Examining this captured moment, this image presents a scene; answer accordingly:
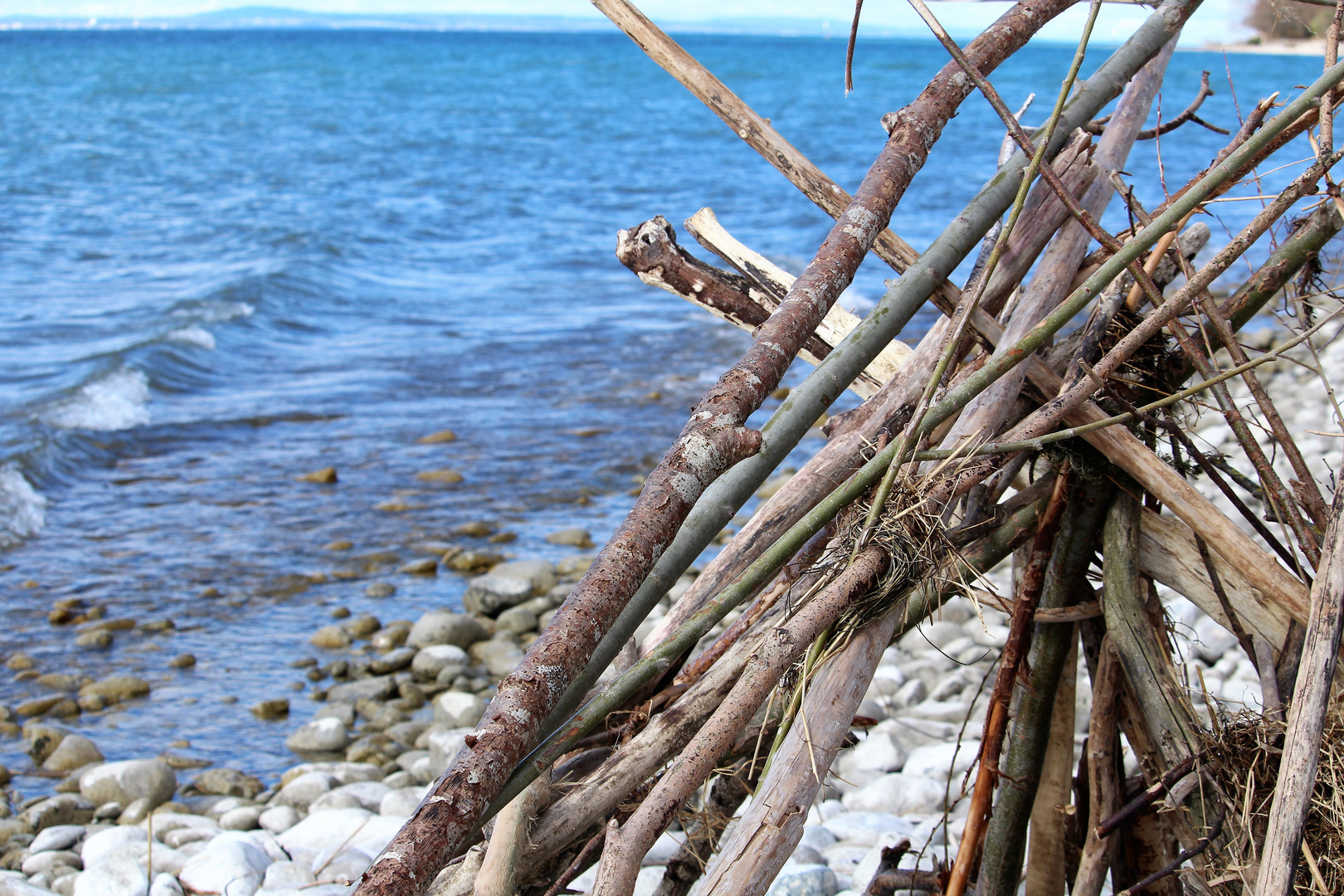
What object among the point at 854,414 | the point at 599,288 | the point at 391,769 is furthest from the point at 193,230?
the point at 854,414

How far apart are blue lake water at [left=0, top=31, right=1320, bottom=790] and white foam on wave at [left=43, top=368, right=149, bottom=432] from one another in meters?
0.03

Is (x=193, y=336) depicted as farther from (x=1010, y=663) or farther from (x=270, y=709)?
(x=1010, y=663)

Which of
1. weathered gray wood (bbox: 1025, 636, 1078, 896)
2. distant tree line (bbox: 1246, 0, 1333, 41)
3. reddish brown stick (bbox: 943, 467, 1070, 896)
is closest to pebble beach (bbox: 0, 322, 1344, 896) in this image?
weathered gray wood (bbox: 1025, 636, 1078, 896)

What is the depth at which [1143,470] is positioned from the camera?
1.69 metres

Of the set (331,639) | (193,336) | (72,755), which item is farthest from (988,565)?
(193,336)

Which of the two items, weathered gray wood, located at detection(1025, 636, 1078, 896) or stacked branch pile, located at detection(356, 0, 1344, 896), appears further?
weathered gray wood, located at detection(1025, 636, 1078, 896)

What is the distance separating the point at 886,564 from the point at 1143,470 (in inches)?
21.3

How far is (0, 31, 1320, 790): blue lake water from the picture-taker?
569 cm

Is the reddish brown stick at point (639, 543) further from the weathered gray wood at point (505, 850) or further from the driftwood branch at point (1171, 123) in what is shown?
the driftwood branch at point (1171, 123)

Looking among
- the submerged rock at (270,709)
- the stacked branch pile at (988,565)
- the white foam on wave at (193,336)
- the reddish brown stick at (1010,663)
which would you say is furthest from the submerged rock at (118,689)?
the white foam on wave at (193,336)

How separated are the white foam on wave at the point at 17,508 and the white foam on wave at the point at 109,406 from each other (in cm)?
103

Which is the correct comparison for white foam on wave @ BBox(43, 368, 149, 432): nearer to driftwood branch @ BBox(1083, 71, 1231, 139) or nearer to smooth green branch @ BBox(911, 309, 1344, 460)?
driftwood branch @ BBox(1083, 71, 1231, 139)

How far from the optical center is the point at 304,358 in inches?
411

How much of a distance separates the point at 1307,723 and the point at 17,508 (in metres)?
7.51
